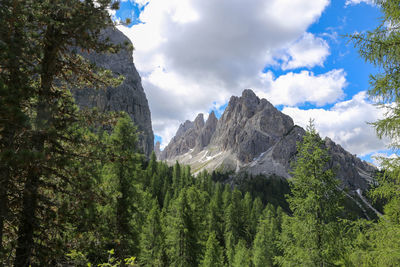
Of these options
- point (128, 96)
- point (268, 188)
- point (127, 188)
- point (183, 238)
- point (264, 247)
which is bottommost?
point (264, 247)

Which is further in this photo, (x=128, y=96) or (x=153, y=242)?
(x=128, y=96)

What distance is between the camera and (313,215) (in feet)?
35.6

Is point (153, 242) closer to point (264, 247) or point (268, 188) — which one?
point (264, 247)

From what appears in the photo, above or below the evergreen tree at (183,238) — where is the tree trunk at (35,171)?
above

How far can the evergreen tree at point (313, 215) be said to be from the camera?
1027 cm

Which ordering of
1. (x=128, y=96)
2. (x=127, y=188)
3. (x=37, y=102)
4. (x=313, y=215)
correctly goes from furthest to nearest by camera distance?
(x=128, y=96) < (x=127, y=188) < (x=313, y=215) < (x=37, y=102)

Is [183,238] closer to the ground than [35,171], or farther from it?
closer to the ground

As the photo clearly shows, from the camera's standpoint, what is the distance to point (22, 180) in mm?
5348

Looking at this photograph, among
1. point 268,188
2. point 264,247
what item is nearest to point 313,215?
point 264,247

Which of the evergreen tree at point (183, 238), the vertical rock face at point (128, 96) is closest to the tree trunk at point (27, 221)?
the evergreen tree at point (183, 238)

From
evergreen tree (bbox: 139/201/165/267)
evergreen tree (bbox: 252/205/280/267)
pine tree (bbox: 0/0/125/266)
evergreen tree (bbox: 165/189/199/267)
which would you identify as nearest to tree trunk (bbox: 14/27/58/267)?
pine tree (bbox: 0/0/125/266)

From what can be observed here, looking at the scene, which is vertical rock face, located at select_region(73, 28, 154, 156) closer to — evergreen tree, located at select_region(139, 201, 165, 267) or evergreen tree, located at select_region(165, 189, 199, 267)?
evergreen tree, located at select_region(139, 201, 165, 267)

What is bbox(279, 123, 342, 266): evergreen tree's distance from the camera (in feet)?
33.7

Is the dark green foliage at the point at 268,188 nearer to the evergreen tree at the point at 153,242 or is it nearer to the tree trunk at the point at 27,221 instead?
the evergreen tree at the point at 153,242
